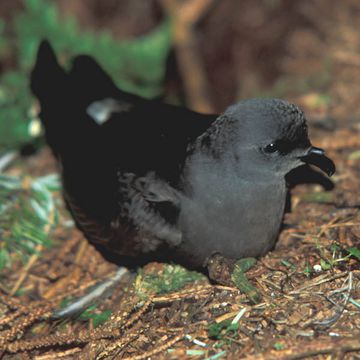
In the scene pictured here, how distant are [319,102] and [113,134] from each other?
2.37 meters

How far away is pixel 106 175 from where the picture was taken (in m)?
4.82

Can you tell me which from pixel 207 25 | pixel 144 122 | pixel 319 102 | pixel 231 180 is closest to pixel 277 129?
pixel 231 180

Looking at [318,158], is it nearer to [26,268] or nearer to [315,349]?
[315,349]

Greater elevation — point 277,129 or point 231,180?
point 277,129

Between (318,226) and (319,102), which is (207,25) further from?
(318,226)

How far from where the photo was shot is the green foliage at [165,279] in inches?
175

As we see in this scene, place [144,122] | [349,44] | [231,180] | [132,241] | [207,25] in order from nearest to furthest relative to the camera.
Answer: [231,180] < [132,241] < [144,122] < [349,44] < [207,25]

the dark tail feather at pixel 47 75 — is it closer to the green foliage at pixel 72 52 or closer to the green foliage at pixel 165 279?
the green foliage at pixel 72 52

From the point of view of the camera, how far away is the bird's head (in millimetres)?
4164

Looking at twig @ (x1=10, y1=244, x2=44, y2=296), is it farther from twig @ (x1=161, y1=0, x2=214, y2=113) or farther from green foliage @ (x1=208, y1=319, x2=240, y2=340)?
twig @ (x1=161, y1=0, x2=214, y2=113)

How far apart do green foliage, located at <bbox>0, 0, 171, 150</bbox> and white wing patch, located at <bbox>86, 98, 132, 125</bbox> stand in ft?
3.85

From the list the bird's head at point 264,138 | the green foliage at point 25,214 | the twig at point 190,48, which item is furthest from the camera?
the twig at point 190,48

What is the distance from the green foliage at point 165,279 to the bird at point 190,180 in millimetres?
78

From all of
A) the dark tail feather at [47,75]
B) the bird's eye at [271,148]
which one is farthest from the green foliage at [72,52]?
the bird's eye at [271,148]
